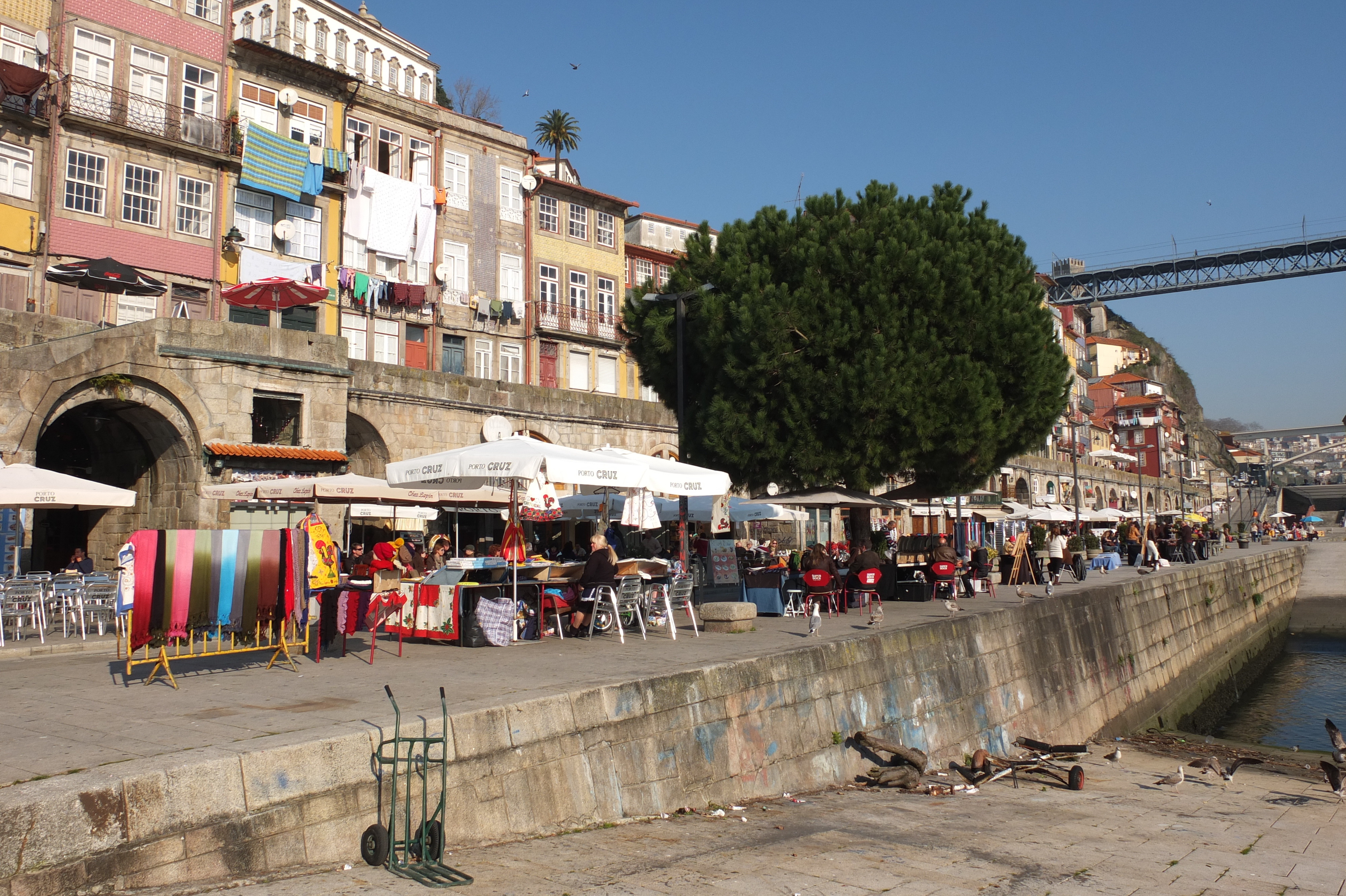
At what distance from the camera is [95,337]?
19.3 m

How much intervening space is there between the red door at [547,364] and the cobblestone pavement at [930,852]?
2889 cm

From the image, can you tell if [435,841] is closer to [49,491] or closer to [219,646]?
[219,646]

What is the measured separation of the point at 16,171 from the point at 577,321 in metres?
18.9

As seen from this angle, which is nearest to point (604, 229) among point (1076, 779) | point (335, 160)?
point (335, 160)

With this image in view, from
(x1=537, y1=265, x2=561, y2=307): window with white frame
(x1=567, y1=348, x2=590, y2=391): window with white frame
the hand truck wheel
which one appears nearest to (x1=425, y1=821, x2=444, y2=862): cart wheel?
the hand truck wheel

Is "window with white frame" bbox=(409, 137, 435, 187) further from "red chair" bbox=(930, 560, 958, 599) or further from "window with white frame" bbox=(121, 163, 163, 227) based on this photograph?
"red chair" bbox=(930, 560, 958, 599)

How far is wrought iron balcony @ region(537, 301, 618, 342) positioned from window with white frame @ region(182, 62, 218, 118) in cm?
1283

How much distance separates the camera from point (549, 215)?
39.4 m

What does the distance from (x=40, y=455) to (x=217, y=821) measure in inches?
803

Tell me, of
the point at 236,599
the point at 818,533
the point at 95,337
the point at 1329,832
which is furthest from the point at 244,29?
the point at 1329,832

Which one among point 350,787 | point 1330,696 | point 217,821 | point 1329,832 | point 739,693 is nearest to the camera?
point 217,821

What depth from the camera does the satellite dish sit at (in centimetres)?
2773

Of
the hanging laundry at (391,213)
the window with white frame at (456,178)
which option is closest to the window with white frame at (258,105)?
the hanging laundry at (391,213)

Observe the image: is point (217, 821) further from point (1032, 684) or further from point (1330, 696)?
point (1330, 696)
